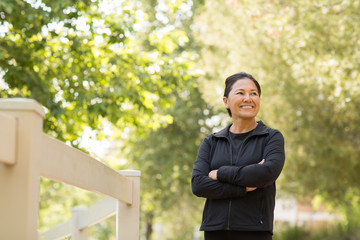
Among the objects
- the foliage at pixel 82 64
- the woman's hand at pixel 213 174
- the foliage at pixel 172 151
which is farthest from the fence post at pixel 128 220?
the foliage at pixel 172 151

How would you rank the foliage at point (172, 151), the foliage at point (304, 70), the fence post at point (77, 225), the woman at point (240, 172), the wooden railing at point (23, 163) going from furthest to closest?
the foliage at point (172, 151) < the foliage at point (304, 70) < the fence post at point (77, 225) < the woman at point (240, 172) < the wooden railing at point (23, 163)

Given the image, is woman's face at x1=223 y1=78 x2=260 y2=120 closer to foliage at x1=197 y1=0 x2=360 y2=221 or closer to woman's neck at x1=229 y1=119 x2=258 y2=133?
woman's neck at x1=229 y1=119 x2=258 y2=133

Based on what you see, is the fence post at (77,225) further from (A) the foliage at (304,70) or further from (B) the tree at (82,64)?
(A) the foliage at (304,70)

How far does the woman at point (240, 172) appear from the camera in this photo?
3051 mm

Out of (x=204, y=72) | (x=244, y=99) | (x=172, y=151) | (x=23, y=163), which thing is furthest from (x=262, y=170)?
(x=172, y=151)

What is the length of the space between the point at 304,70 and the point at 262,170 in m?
7.09

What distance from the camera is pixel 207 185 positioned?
3.23 metres

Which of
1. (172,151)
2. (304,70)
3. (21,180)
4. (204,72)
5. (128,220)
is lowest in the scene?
(21,180)

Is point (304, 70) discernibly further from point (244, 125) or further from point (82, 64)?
point (244, 125)

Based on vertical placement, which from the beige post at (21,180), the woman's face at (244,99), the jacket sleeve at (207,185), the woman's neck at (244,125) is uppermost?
the woman's face at (244,99)

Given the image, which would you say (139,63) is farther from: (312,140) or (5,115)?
(5,115)

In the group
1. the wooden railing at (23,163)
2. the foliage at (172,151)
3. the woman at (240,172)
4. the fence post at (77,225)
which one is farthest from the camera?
the foliage at (172,151)

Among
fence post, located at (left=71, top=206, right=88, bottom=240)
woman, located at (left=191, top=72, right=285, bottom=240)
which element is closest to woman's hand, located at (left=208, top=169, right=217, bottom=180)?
woman, located at (left=191, top=72, right=285, bottom=240)

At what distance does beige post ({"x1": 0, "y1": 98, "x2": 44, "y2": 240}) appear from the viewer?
1.71 metres
